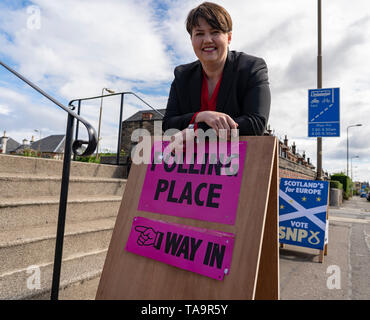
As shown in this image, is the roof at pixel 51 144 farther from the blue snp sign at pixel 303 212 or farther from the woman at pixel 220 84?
the woman at pixel 220 84

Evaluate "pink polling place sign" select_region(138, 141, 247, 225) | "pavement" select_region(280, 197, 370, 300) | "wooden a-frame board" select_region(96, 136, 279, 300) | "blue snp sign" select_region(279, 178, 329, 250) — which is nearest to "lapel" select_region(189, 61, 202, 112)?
"pink polling place sign" select_region(138, 141, 247, 225)

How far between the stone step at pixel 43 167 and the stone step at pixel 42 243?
1.11 meters

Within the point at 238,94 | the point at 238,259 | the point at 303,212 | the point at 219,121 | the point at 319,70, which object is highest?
the point at 319,70

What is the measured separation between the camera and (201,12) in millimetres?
1439

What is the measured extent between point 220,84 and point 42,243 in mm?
2002

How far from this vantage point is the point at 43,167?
3.54 meters

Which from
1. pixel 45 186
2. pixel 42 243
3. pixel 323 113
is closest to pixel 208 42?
pixel 42 243

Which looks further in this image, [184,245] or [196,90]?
[196,90]

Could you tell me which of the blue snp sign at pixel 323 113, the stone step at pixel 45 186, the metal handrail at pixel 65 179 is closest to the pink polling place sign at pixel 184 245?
the metal handrail at pixel 65 179

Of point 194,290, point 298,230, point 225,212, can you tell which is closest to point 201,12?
point 225,212

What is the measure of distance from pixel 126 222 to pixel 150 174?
1.12ft

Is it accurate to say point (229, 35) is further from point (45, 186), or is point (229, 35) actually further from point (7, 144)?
point (7, 144)

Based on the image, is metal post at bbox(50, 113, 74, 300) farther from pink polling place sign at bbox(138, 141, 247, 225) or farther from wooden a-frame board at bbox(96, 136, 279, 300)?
pink polling place sign at bbox(138, 141, 247, 225)
